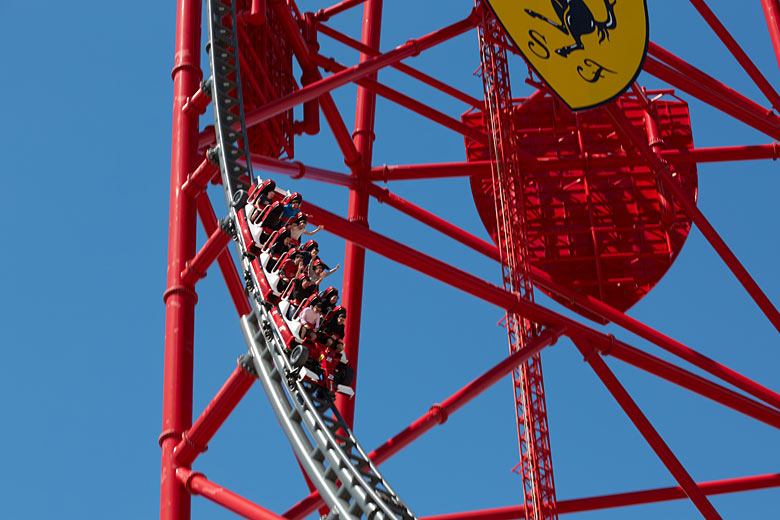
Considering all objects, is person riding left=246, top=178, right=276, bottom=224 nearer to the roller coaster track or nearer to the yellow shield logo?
the roller coaster track

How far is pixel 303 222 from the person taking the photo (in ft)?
46.5

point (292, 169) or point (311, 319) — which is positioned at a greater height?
point (292, 169)

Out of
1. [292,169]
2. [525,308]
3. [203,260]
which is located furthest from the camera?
[292,169]

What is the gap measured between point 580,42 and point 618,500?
6.01 meters

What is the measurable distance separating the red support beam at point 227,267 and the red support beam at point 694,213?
205 inches

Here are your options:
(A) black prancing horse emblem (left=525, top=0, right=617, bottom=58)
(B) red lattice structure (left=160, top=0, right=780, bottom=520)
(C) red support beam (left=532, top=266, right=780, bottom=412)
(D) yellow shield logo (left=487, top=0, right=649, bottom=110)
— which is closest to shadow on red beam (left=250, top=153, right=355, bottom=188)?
(B) red lattice structure (left=160, top=0, right=780, bottom=520)

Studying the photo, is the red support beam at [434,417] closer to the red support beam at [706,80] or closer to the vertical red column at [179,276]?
the vertical red column at [179,276]

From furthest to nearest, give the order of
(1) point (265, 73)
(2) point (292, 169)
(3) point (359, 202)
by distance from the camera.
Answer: (3) point (359, 202) < (1) point (265, 73) < (2) point (292, 169)

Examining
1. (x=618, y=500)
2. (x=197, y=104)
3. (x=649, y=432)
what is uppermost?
(x=197, y=104)

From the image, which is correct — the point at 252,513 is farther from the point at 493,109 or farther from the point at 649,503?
the point at 493,109

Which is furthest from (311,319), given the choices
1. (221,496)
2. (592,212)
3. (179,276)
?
(592,212)

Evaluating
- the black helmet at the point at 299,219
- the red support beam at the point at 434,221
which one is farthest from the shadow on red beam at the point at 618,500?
the black helmet at the point at 299,219

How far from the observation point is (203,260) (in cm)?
1559

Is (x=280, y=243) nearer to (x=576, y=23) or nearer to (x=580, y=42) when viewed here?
(x=580, y=42)
